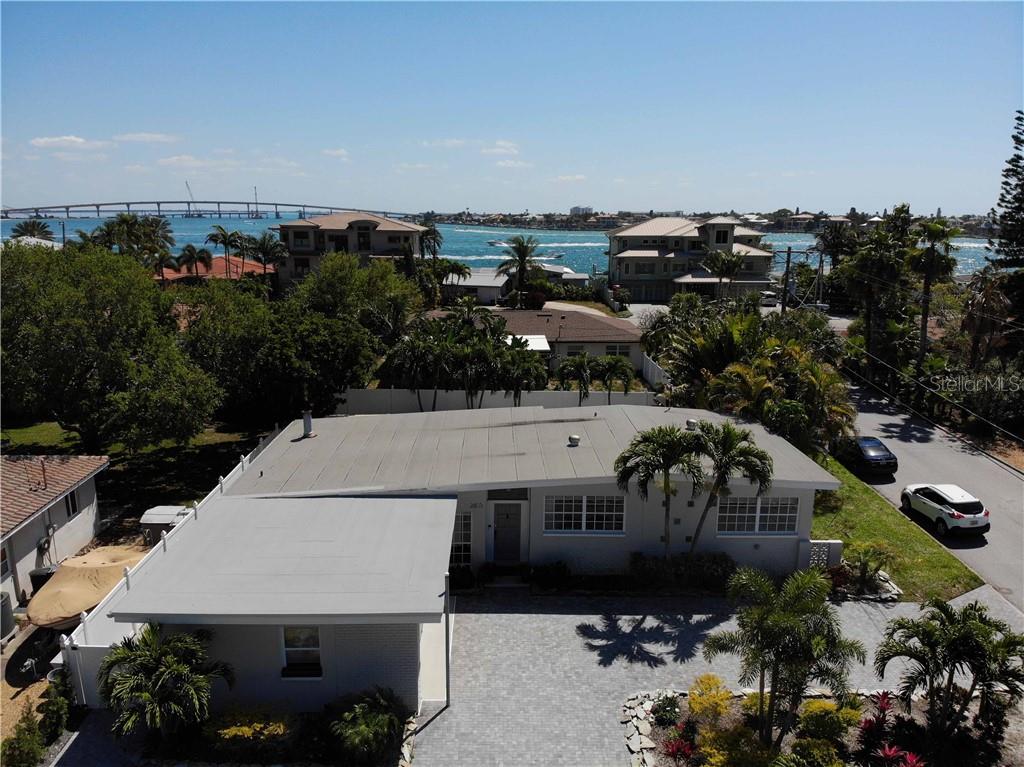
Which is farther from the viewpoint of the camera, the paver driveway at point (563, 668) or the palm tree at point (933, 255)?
the palm tree at point (933, 255)

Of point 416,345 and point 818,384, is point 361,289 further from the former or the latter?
point 818,384

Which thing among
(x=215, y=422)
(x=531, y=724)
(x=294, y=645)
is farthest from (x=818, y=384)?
(x=215, y=422)

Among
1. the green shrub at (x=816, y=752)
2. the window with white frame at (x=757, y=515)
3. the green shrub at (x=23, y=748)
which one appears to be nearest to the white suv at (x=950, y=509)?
the window with white frame at (x=757, y=515)

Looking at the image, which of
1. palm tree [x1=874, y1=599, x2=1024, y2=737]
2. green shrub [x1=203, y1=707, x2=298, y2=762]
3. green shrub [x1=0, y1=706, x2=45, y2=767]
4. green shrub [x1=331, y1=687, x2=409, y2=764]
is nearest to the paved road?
palm tree [x1=874, y1=599, x2=1024, y2=737]

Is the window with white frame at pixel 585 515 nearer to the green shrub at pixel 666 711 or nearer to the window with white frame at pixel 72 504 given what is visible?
the green shrub at pixel 666 711

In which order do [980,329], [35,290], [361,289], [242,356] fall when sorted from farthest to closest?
[361,289]
[980,329]
[242,356]
[35,290]

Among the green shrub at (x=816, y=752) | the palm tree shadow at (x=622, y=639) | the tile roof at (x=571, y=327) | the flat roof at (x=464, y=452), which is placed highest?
the tile roof at (x=571, y=327)
